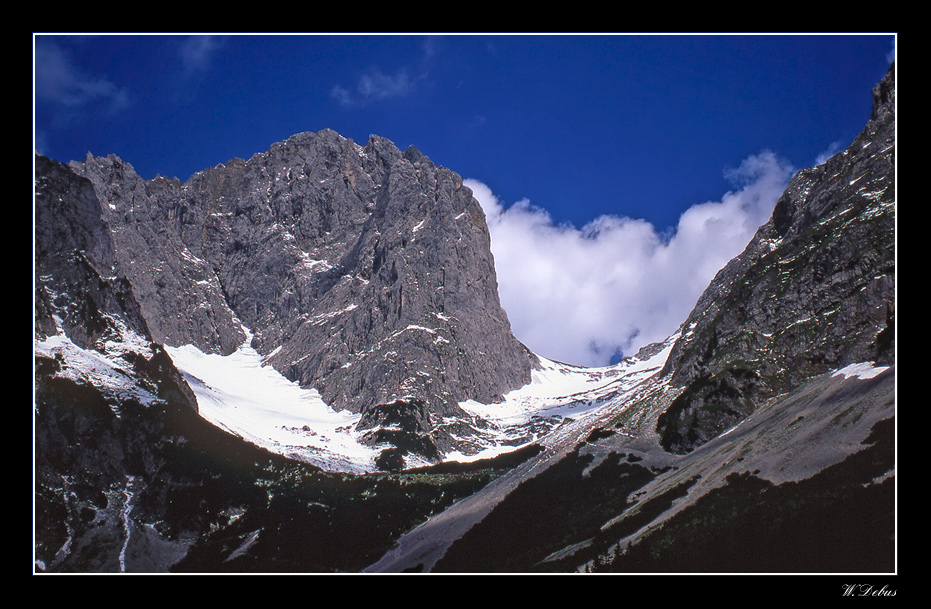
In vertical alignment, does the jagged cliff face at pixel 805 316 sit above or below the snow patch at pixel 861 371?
above

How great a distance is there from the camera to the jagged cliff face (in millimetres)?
120750

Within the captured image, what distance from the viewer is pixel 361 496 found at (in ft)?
593

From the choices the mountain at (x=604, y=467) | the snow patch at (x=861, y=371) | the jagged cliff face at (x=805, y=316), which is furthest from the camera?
the jagged cliff face at (x=805, y=316)

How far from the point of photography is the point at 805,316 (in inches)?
5404

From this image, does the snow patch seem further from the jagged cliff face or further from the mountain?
the jagged cliff face

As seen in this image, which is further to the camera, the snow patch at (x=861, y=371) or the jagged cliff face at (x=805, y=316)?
the jagged cliff face at (x=805, y=316)

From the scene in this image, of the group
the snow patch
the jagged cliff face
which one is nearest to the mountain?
the jagged cliff face

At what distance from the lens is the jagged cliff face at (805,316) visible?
12075 centimetres

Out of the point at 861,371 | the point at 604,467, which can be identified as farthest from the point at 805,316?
the point at 604,467

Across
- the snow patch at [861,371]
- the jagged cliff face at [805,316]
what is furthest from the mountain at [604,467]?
the snow patch at [861,371]

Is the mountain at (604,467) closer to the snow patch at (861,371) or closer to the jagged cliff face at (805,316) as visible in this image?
the jagged cliff face at (805,316)

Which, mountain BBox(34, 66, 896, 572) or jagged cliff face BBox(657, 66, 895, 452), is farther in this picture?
jagged cliff face BBox(657, 66, 895, 452)
